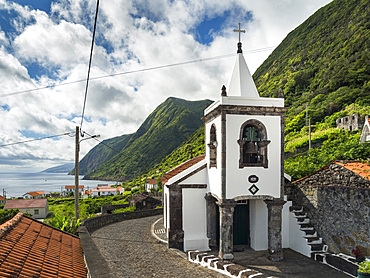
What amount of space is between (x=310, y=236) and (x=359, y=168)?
3.87 meters

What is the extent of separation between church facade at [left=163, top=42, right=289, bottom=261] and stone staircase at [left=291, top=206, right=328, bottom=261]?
2.42ft

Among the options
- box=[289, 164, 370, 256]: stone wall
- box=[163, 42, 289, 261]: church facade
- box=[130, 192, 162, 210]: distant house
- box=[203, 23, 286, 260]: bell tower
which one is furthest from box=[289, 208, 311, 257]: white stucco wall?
box=[130, 192, 162, 210]: distant house

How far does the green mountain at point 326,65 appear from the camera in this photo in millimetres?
50956

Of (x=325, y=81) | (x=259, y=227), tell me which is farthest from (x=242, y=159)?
(x=325, y=81)

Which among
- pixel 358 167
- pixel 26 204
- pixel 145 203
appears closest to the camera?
pixel 358 167

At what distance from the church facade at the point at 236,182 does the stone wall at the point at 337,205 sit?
1515 millimetres

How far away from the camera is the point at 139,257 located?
39.5ft

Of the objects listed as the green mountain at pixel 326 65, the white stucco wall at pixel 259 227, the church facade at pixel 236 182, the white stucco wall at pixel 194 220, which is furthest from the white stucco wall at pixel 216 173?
the green mountain at pixel 326 65

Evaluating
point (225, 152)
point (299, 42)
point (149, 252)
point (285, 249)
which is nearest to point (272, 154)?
point (225, 152)

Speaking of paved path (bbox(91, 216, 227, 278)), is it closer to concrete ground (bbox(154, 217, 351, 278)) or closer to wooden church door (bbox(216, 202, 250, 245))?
concrete ground (bbox(154, 217, 351, 278))

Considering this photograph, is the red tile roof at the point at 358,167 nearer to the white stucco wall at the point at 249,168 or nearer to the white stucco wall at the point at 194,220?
the white stucco wall at the point at 249,168

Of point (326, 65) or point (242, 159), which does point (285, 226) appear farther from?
point (326, 65)

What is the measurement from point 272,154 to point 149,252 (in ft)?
25.4

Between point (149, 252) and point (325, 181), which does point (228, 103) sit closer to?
point (325, 181)
